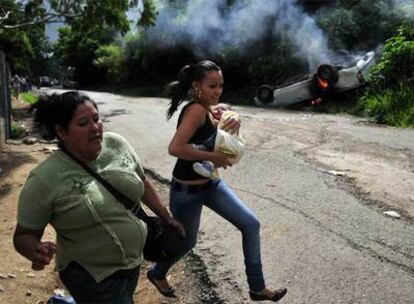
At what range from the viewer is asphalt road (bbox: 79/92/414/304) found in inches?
145

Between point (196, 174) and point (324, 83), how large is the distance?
11967mm

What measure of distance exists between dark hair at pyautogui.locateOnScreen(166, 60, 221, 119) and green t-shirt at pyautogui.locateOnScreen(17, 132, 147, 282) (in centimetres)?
95

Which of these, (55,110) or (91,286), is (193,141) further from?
(91,286)

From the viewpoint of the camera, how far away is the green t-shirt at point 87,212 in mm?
2045

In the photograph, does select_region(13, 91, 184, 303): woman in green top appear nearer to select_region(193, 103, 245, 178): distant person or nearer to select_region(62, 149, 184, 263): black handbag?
select_region(62, 149, 184, 263): black handbag

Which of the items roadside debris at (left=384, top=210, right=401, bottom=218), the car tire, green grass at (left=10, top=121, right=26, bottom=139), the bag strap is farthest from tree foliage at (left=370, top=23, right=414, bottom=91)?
the bag strap

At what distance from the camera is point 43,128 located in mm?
2236

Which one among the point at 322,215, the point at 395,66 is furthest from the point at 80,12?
the point at 322,215

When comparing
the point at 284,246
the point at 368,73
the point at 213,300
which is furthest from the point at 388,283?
the point at 368,73

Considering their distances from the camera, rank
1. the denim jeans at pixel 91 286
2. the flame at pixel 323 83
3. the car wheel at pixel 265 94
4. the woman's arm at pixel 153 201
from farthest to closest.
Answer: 1. the car wheel at pixel 265 94
2. the flame at pixel 323 83
3. the woman's arm at pixel 153 201
4. the denim jeans at pixel 91 286

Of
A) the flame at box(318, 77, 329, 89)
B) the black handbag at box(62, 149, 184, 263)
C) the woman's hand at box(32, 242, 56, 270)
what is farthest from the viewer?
the flame at box(318, 77, 329, 89)

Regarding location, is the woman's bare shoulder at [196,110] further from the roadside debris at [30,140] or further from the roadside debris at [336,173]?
the roadside debris at [30,140]

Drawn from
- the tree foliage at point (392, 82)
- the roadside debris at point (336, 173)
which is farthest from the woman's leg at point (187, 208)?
the tree foliage at point (392, 82)

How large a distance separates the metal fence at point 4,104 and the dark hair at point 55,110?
806cm
